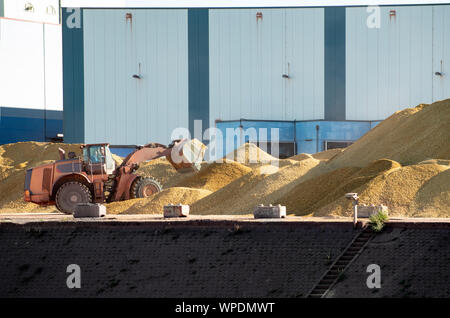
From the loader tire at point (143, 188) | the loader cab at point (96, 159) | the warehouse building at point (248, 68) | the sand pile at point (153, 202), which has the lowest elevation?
the sand pile at point (153, 202)

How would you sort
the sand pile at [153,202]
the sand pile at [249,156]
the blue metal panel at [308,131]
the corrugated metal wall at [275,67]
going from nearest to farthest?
the sand pile at [153,202], the sand pile at [249,156], the blue metal panel at [308,131], the corrugated metal wall at [275,67]

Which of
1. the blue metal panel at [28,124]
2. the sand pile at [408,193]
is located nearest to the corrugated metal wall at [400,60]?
the sand pile at [408,193]

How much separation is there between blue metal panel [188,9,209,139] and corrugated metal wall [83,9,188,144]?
359mm

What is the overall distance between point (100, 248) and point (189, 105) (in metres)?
25.8

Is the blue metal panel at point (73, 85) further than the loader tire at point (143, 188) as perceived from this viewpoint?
Yes

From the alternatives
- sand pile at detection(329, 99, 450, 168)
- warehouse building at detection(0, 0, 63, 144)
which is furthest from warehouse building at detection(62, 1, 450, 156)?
sand pile at detection(329, 99, 450, 168)

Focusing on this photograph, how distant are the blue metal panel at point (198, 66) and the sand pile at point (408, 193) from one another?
21.4 meters

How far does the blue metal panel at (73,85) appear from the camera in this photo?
148 ft

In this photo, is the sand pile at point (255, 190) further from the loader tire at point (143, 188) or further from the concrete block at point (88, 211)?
the concrete block at point (88, 211)

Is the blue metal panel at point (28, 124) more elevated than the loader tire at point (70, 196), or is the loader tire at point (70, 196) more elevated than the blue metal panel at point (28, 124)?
the blue metal panel at point (28, 124)

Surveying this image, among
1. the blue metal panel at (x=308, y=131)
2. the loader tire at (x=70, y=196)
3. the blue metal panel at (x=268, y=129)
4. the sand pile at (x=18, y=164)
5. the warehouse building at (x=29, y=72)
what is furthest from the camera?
the warehouse building at (x=29, y=72)

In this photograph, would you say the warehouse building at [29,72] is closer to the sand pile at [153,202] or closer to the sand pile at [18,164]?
the sand pile at [18,164]

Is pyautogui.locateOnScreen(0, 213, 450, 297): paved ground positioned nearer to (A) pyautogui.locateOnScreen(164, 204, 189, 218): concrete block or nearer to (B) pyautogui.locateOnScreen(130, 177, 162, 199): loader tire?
(A) pyautogui.locateOnScreen(164, 204, 189, 218): concrete block
